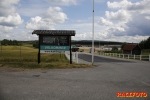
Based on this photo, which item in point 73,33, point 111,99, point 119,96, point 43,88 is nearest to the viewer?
point 111,99

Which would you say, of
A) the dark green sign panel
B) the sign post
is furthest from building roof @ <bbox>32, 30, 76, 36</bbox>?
the dark green sign panel

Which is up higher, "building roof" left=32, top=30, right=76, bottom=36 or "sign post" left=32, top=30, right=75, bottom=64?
"building roof" left=32, top=30, right=76, bottom=36

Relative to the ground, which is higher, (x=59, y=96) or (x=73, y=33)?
(x=73, y=33)

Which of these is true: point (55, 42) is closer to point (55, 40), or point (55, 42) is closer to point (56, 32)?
point (55, 40)

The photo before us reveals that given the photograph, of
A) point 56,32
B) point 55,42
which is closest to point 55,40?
point 55,42

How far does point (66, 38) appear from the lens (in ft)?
51.5

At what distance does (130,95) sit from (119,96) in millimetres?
454

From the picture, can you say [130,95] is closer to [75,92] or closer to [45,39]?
[75,92]

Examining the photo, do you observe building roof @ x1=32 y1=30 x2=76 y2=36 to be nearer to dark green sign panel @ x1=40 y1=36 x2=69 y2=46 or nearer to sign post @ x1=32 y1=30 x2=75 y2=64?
sign post @ x1=32 y1=30 x2=75 y2=64

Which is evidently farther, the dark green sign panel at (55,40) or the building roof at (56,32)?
the dark green sign panel at (55,40)

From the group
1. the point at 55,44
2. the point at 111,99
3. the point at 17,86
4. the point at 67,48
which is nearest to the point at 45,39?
the point at 55,44

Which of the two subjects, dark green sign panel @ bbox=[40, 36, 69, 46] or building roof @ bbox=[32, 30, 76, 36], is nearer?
building roof @ bbox=[32, 30, 76, 36]

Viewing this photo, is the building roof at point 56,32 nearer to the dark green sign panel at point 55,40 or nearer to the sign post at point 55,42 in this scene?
the sign post at point 55,42

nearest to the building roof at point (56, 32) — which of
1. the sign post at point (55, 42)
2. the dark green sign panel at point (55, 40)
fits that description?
the sign post at point (55, 42)
